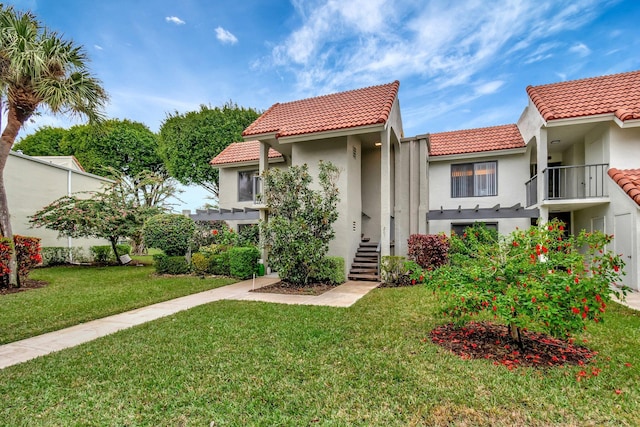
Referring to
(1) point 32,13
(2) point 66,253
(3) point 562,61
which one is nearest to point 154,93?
(1) point 32,13

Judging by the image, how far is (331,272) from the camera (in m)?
10.7

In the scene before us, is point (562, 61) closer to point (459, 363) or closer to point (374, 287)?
point (374, 287)

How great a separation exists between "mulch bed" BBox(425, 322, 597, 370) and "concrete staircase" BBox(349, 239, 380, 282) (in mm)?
5765

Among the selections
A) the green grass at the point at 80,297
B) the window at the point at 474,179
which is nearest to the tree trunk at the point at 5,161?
the green grass at the point at 80,297

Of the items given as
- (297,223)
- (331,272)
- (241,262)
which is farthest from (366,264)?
(241,262)

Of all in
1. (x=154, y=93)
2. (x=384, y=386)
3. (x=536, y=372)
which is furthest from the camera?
(x=154, y=93)

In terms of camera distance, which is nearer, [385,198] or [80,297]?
[80,297]

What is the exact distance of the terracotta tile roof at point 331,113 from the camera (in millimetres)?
11281

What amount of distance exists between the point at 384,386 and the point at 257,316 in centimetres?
369

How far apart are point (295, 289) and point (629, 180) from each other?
1073 centimetres

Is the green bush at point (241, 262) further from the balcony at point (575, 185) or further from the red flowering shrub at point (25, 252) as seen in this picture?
the balcony at point (575, 185)

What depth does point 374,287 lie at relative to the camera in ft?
33.3

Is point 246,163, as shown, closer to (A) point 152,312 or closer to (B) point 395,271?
(B) point 395,271

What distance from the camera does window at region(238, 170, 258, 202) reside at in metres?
17.3
